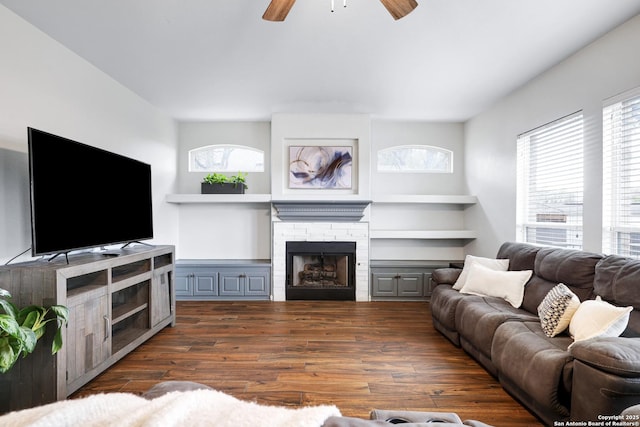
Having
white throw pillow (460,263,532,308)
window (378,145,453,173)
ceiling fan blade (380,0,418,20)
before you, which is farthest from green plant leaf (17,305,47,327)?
window (378,145,453,173)

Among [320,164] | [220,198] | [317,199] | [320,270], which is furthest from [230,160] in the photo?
[320,270]

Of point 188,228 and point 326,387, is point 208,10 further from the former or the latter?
point 188,228

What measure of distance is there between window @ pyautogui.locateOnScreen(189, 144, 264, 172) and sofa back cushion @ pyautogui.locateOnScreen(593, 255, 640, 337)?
4.19 m

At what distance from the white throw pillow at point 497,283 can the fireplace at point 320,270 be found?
1776 millimetres

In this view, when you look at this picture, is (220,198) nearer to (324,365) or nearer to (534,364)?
(324,365)

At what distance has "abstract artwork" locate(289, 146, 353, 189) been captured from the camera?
15.4 ft

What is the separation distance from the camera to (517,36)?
2.58 metres

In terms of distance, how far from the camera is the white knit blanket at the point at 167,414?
2.05 ft

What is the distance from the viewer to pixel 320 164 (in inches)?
185

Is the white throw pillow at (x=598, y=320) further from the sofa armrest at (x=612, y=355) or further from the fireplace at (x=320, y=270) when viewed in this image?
the fireplace at (x=320, y=270)

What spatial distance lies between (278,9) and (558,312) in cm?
265

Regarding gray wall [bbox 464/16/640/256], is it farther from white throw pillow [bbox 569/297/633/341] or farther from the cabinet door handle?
the cabinet door handle

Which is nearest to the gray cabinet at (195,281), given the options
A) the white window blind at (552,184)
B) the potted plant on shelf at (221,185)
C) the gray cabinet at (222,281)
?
the gray cabinet at (222,281)

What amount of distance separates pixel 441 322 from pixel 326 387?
4.90ft
